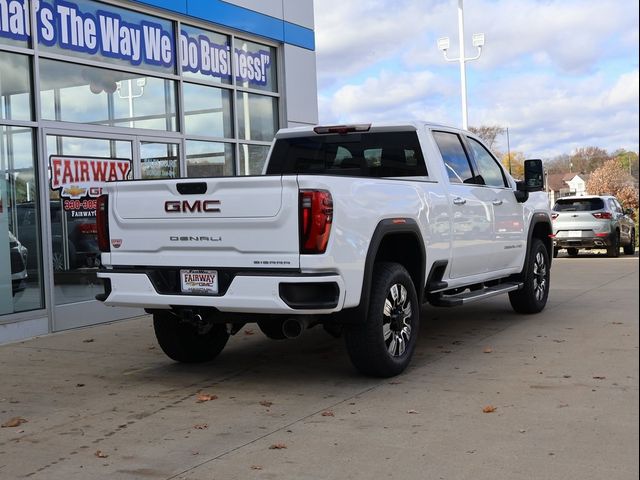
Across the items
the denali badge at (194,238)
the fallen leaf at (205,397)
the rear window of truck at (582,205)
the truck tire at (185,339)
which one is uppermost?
the rear window of truck at (582,205)

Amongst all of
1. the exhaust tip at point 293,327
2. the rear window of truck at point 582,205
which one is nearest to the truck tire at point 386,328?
the exhaust tip at point 293,327

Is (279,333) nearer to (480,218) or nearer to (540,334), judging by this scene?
(480,218)

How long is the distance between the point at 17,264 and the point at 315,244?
479 cm

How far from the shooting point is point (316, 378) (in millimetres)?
6074

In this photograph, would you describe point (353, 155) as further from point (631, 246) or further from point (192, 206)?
point (631, 246)

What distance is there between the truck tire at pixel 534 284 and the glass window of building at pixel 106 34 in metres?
5.73

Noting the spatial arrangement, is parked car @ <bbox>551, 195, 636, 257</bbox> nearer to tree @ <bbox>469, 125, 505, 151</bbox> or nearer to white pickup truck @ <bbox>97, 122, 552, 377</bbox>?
white pickup truck @ <bbox>97, 122, 552, 377</bbox>

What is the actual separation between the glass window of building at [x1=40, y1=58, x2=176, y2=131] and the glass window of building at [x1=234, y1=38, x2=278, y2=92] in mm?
1713

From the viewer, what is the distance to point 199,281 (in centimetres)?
552

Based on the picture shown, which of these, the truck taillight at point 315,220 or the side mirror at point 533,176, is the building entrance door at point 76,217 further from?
the side mirror at point 533,176

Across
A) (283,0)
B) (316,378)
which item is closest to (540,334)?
(316,378)

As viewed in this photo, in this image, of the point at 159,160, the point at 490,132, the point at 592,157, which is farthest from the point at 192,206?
the point at 490,132

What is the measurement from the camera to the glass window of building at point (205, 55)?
11.1m

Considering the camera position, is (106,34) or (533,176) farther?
(106,34)
